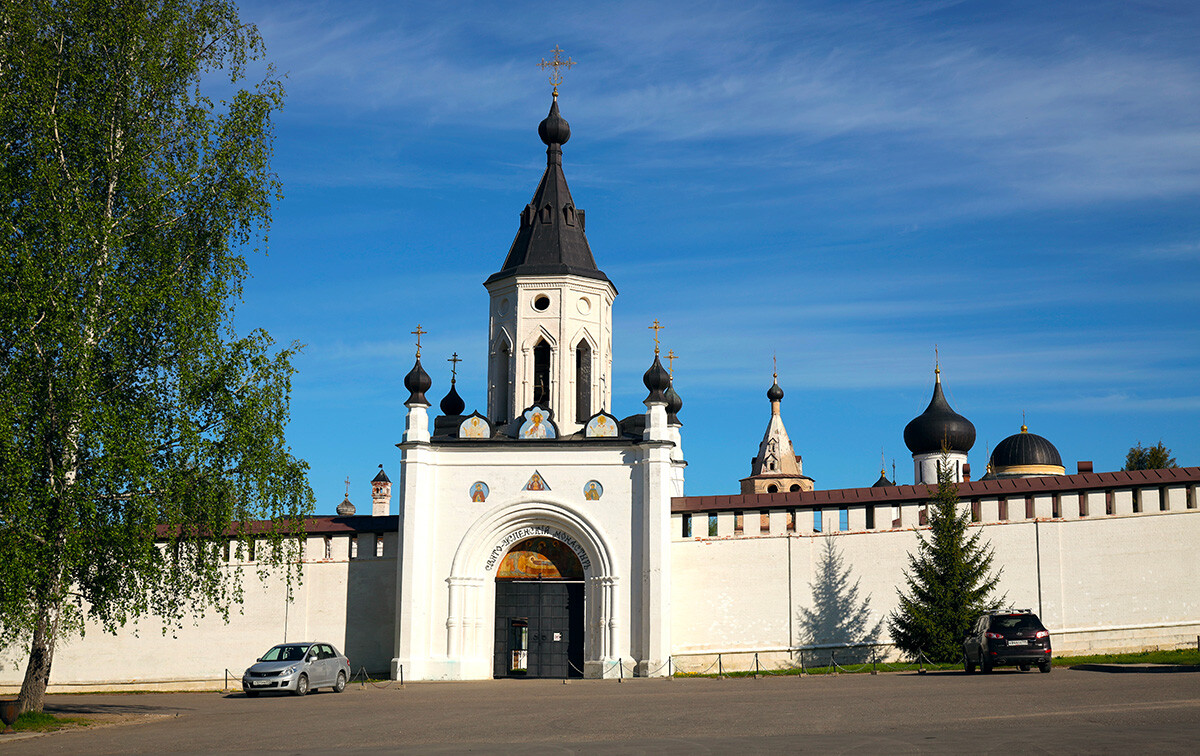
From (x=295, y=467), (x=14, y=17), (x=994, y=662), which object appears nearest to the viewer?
(x=14, y=17)

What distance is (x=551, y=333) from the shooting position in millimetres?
29500

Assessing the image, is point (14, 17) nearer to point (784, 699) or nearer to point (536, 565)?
point (784, 699)

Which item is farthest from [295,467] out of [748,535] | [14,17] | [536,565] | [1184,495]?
[1184,495]

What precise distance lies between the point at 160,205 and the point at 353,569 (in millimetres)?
13084

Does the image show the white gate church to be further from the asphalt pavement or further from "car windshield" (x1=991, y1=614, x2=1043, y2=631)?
"car windshield" (x1=991, y1=614, x2=1043, y2=631)

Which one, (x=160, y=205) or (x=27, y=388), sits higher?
(x=160, y=205)

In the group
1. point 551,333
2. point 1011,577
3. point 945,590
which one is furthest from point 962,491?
point 551,333

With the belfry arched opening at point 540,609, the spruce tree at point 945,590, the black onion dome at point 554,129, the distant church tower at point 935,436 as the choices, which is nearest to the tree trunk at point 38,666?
the belfry arched opening at point 540,609

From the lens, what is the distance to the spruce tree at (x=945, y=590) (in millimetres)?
24953

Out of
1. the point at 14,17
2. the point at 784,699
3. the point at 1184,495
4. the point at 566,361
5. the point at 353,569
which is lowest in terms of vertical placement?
the point at 784,699

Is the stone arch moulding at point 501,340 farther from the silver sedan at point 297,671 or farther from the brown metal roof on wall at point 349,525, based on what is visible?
the silver sedan at point 297,671

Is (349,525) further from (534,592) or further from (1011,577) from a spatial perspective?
(1011,577)

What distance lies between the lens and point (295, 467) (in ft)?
58.7

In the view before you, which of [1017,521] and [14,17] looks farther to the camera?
[1017,521]
